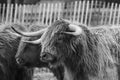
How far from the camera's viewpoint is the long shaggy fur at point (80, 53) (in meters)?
6.03

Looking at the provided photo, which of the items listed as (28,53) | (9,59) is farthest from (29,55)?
(9,59)

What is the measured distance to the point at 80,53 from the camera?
20.2 ft

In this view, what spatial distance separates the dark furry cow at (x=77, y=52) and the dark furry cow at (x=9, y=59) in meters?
1.25

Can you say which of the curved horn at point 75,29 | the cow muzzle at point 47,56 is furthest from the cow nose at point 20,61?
the curved horn at point 75,29

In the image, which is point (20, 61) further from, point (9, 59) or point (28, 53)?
point (9, 59)

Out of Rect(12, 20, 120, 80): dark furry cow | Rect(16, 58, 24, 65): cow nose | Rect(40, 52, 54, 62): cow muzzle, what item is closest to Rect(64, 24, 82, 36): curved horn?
Rect(12, 20, 120, 80): dark furry cow

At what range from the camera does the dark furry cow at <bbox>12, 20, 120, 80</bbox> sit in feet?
19.7

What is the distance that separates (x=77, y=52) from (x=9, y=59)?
201 centimetres

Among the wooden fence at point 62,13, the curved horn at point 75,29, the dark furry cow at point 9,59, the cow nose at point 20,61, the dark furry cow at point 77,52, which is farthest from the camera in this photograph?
the wooden fence at point 62,13

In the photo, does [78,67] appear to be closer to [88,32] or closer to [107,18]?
[88,32]

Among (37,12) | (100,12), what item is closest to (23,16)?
(37,12)

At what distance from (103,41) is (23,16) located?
23.6 feet

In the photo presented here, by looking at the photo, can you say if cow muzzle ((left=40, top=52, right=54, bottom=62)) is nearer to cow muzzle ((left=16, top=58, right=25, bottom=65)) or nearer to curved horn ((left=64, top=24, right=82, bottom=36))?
curved horn ((left=64, top=24, right=82, bottom=36))

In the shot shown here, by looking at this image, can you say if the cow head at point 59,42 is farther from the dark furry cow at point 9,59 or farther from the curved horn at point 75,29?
the dark furry cow at point 9,59
